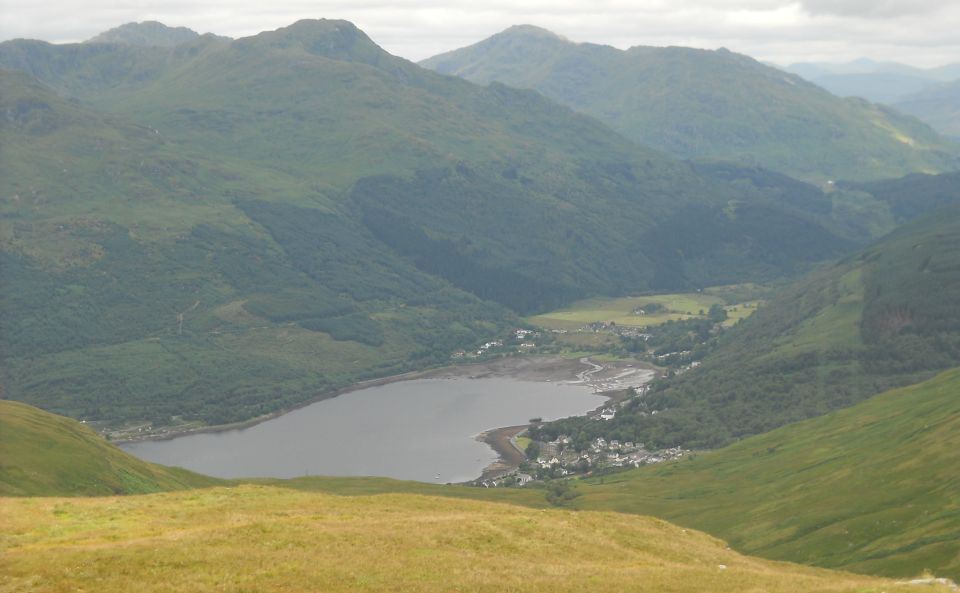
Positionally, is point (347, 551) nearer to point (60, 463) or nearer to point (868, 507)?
point (60, 463)

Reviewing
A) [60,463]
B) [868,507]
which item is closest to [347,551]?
[60,463]

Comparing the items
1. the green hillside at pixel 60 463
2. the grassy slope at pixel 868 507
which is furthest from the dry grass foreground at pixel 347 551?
the green hillside at pixel 60 463

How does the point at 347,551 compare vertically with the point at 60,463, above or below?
above

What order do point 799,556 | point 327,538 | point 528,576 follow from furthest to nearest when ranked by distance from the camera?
point 799,556 → point 327,538 → point 528,576

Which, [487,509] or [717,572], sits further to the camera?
[487,509]

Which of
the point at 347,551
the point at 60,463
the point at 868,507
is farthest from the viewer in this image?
the point at 60,463

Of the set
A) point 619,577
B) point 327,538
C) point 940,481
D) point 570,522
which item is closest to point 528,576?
point 619,577

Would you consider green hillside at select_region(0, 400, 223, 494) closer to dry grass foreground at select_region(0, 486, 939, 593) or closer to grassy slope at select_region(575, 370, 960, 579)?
dry grass foreground at select_region(0, 486, 939, 593)

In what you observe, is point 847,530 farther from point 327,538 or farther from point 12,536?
point 12,536
